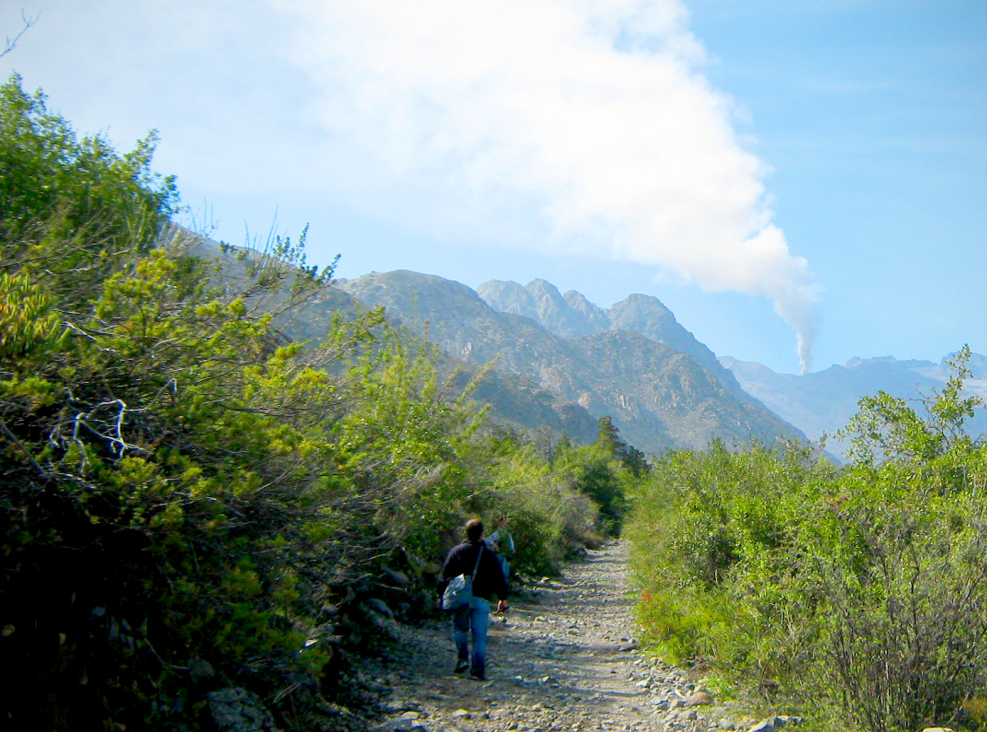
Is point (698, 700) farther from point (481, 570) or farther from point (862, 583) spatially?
point (481, 570)

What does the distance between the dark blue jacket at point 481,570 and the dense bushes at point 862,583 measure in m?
2.72

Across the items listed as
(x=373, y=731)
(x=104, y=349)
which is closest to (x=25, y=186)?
(x=104, y=349)

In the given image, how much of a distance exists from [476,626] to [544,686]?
49.4 inches

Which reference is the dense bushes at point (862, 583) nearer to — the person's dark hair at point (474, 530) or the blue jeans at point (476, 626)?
the blue jeans at point (476, 626)

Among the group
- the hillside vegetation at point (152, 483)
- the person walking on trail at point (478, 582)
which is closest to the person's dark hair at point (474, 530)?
the person walking on trail at point (478, 582)

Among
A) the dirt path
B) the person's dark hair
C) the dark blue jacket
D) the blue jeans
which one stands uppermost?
the person's dark hair

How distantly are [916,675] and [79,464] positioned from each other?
625cm

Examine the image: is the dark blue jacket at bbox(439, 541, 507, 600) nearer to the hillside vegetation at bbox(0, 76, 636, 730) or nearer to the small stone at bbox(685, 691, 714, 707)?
the hillside vegetation at bbox(0, 76, 636, 730)

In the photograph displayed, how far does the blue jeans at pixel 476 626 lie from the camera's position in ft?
27.7

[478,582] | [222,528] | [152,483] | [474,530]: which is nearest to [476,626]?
[478,582]

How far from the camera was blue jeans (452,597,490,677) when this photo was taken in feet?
27.7

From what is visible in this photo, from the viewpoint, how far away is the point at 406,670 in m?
8.88

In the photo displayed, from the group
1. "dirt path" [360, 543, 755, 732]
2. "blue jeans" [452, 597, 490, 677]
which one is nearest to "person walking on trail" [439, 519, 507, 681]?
"blue jeans" [452, 597, 490, 677]

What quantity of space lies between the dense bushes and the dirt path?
67 centimetres
